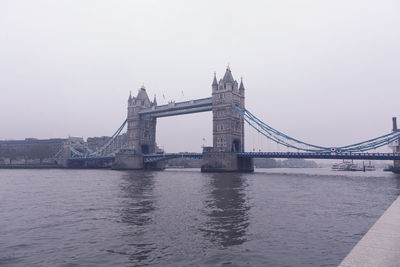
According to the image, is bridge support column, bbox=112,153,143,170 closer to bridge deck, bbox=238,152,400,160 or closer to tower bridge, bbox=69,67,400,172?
tower bridge, bbox=69,67,400,172

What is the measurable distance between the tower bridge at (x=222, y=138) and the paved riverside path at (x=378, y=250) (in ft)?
181

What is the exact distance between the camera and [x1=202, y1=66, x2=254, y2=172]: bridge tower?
66625 mm

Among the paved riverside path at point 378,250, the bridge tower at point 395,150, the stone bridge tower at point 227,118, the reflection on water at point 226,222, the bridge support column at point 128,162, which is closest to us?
the paved riverside path at point 378,250

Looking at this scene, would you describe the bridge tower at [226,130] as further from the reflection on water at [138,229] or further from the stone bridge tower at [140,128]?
the reflection on water at [138,229]

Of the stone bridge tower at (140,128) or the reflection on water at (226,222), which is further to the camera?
the stone bridge tower at (140,128)

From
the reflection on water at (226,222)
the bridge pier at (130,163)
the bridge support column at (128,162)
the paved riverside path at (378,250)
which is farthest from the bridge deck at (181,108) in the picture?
the paved riverside path at (378,250)

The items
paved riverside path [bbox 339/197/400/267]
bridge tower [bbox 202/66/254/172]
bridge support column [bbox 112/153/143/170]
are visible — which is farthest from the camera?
bridge support column [bbox 112/153/143/170]

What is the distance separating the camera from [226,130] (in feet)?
234

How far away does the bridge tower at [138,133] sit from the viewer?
290ft

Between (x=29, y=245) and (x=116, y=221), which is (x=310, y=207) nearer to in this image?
(x=116, y=221)

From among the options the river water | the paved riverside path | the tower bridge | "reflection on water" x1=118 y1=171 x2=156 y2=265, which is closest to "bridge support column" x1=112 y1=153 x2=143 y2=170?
the tower bridge

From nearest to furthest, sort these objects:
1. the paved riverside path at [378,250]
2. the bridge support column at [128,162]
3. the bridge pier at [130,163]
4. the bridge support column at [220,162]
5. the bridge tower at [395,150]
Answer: the paved riverside path at [378,250] → the bridge support column at [220,162] → the bridge tower at [395,150] → the bridge support column at [128,162] → the bridge pier at [130,163]

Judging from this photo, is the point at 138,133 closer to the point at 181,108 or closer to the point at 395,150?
the point at 181,108

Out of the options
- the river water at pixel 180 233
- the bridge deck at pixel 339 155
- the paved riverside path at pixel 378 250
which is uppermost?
the bridge deck at pixel 339 155
